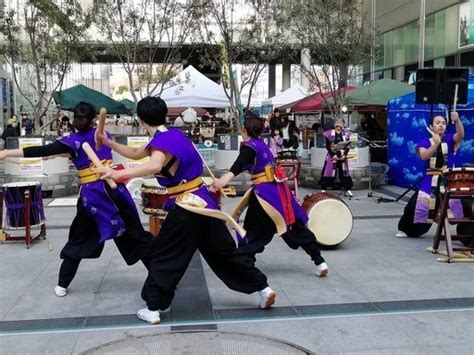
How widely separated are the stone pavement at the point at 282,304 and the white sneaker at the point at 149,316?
81 mm

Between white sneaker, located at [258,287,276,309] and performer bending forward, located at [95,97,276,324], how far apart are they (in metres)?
0.40

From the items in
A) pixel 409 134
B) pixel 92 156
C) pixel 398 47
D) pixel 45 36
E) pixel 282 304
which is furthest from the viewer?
pixel 398 47

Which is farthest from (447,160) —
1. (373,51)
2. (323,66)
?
(373,51)

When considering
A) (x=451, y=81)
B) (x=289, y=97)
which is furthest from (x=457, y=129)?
(x=289, y=97)

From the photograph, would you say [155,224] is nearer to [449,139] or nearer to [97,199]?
[97,199]

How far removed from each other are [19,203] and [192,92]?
1078 centimetres

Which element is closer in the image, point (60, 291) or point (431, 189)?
point (60, 291)

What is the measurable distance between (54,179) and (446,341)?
9435mm

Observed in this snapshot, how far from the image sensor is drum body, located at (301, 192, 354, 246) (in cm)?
678

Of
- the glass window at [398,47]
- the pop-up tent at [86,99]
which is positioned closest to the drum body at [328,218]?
the pop-up tent at [86,99]

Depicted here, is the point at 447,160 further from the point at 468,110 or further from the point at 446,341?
the point at 468,110

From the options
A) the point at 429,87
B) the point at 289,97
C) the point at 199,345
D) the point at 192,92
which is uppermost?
the point at 289,97

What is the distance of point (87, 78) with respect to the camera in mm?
50906

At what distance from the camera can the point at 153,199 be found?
5.97 meters
